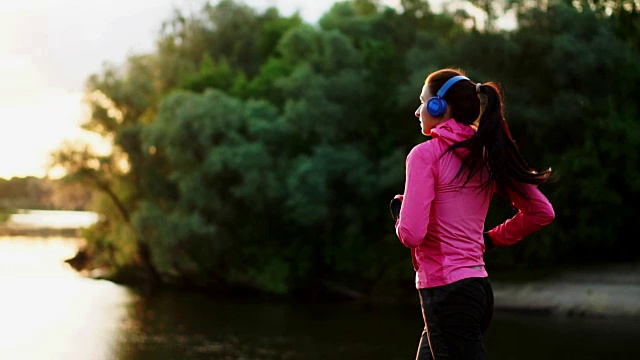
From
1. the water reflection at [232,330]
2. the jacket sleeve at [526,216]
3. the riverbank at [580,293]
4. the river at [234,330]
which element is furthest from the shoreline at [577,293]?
the jacket sleeve at [526,216]

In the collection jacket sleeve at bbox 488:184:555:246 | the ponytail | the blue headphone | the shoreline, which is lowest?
the shoreline

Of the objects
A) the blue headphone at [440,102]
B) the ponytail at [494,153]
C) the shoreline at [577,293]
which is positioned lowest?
the shoreline at [577,293]

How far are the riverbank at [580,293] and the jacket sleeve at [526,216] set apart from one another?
63.8ft

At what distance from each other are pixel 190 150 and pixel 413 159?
24778mm

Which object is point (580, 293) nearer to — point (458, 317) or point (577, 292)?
point (577, 292)

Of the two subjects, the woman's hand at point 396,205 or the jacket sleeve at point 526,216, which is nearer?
the woman's hand at point 396,205

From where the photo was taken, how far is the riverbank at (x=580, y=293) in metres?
22.2

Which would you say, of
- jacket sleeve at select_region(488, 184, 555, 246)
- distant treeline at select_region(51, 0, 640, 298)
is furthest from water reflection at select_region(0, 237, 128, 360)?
jacket sleeve at select_region(488, 184, 555, 246)

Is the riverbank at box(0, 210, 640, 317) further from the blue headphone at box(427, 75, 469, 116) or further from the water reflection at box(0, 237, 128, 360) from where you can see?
the blue headphone at box(427, 75, 469, 116)

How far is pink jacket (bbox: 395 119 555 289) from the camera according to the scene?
3.08 m

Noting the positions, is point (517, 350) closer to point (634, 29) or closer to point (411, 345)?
point (411, 345)

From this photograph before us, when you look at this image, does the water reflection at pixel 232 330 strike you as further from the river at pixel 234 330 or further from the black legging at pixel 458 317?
the black legging at pixel 458 317

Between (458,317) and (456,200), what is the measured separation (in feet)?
1.33

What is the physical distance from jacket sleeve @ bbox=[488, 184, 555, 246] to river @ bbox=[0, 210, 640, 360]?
12.2 metres
